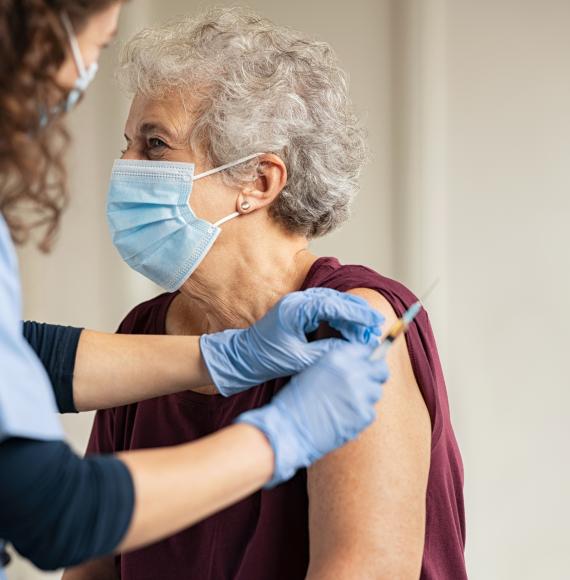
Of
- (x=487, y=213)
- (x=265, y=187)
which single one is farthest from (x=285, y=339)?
(x=487, y=213)

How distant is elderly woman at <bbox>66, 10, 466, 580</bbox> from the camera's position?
5.10 feet

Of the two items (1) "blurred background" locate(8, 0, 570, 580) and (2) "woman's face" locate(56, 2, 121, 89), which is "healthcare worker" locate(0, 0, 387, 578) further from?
(1) "blurred background" locate(8, 0, 570, 580)

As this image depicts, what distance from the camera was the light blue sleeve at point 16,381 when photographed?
3.05ft

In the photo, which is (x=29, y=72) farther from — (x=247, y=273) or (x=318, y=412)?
(x=247, y=273)

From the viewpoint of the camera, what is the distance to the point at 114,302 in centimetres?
297

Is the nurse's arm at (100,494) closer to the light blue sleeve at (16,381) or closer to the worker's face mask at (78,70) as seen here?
the light blue sleeve at (16,381)

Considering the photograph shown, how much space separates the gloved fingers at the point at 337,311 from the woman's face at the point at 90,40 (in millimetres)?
481

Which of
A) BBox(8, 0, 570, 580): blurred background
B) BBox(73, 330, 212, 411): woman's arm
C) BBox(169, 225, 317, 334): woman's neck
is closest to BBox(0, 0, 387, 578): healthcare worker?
BBox(73, 330, 212, 411): woman's arm

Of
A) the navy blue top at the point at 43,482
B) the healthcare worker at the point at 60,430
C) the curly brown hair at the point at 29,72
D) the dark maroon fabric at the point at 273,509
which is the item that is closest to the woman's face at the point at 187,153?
the dark maroon fabric at the point at 273,509

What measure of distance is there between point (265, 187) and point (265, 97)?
16 cm

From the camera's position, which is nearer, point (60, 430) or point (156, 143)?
point (60, 430)

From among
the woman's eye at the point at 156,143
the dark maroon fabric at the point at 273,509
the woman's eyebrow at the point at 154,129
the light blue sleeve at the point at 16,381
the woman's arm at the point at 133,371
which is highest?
the woman's eyebrow at the point at 154,129

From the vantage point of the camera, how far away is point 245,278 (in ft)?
5.48

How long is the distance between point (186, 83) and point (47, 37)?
0.68 metres
